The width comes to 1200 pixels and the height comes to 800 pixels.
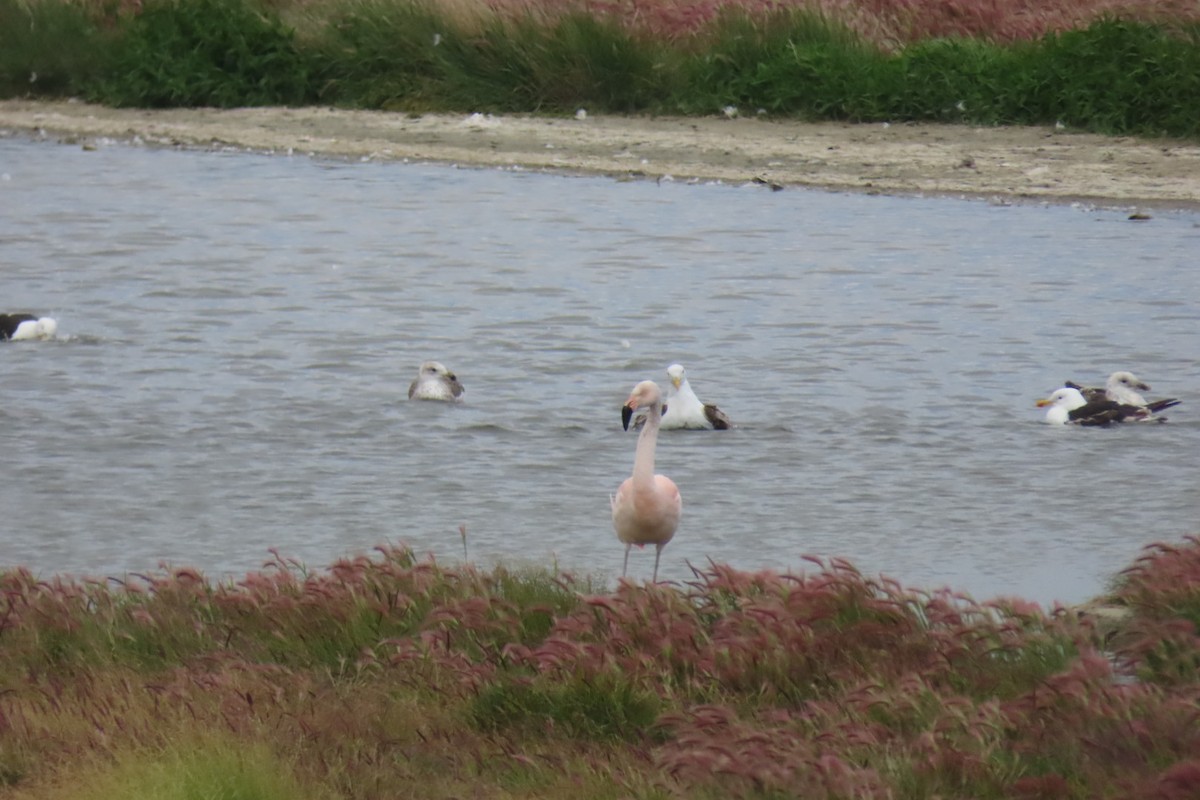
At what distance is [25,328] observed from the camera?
15.1 m

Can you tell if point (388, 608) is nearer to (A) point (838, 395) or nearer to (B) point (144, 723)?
(B) point (144, 723)

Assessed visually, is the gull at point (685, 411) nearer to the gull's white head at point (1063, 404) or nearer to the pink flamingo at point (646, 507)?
the gull's white head at point (1063, 404)

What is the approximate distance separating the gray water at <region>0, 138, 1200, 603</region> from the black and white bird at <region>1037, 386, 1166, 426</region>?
11 centimetres

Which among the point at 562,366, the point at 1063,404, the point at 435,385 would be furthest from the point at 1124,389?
the point at 435,385

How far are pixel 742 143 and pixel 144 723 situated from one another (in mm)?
17813

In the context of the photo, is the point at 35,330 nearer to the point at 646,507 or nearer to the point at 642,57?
the point at 646,507

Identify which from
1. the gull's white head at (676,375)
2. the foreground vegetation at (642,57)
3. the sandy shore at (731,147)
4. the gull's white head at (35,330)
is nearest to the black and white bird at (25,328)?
the gull's white head at (35,330)

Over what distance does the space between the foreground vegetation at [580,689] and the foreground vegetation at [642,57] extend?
1529 cm

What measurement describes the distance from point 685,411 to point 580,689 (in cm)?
615

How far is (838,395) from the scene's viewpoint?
13570 millimetres

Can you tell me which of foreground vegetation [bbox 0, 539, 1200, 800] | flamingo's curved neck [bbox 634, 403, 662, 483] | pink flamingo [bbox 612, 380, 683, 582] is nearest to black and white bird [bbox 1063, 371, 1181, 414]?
flamingo's curved neck [bbox 634, 403, 662, 483]

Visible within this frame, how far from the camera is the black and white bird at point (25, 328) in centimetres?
1513

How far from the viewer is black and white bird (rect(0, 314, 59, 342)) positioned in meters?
15.1

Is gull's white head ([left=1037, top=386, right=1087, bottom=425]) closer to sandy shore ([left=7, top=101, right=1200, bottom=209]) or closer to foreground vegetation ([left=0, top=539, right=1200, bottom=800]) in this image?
foreground vegetation ([left=0, top=539, right=1200, bottom=800])
